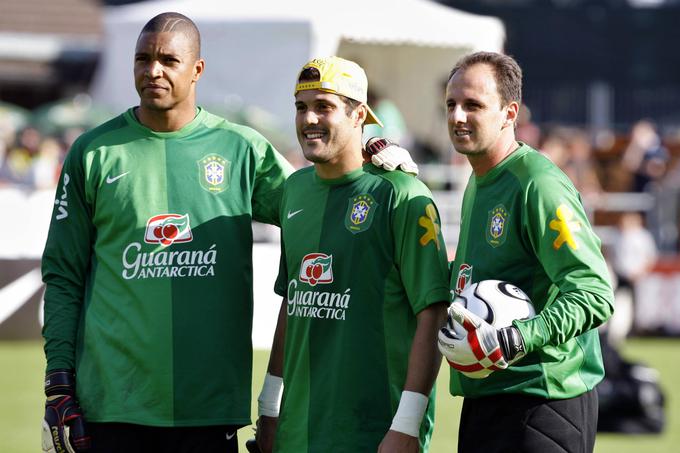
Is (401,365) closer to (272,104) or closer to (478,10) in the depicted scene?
(272,104)

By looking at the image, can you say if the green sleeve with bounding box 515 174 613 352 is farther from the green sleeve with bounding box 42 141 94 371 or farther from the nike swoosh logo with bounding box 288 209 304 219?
the green sleeve with bounding box 42 141 94 371

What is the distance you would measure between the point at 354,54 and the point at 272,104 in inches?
82.7

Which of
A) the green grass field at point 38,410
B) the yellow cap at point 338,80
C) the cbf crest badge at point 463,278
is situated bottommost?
the green grass field at point 38,410

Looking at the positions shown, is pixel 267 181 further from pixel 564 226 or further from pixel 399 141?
pixel 399 141

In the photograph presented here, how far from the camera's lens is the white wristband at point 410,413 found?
4.51 metres

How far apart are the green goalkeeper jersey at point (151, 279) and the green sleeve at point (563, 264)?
4.19 feet

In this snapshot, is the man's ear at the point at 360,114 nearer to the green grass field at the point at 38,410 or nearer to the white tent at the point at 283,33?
the green grass field at the point at 38,410

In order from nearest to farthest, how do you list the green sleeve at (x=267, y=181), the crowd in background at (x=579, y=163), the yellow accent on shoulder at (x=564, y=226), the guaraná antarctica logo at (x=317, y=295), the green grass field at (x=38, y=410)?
the yellow accent on shoulder at (x=564, y=226), the guaraná antarctica logo at (x=317, y=295), the green sleeve at (x=267, y=181), the green grass field at (x=38, y=410), the crowd in background at (x=579, y=163)

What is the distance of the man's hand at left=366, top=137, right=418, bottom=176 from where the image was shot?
15.9ft

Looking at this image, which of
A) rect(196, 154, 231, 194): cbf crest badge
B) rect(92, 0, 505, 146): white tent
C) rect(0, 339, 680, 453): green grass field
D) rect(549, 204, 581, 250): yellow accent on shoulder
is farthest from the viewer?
rect(92, 0, 505, 146): white tent

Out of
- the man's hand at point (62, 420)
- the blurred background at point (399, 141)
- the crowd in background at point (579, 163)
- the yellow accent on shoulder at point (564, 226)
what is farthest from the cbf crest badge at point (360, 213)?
the crowd in background at point (579, 163)

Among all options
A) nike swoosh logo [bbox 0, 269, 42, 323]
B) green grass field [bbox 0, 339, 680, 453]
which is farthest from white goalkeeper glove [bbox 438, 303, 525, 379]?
nike swoosh logo [bbox 0, 269, 42, 323]

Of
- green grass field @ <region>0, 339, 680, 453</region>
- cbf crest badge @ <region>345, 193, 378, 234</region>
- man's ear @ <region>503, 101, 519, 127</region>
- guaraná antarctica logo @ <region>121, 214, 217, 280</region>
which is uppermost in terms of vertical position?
man's ear @ <region>503, 101, 519, 127</region>

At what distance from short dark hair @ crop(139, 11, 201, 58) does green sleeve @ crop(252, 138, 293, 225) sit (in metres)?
0.50
